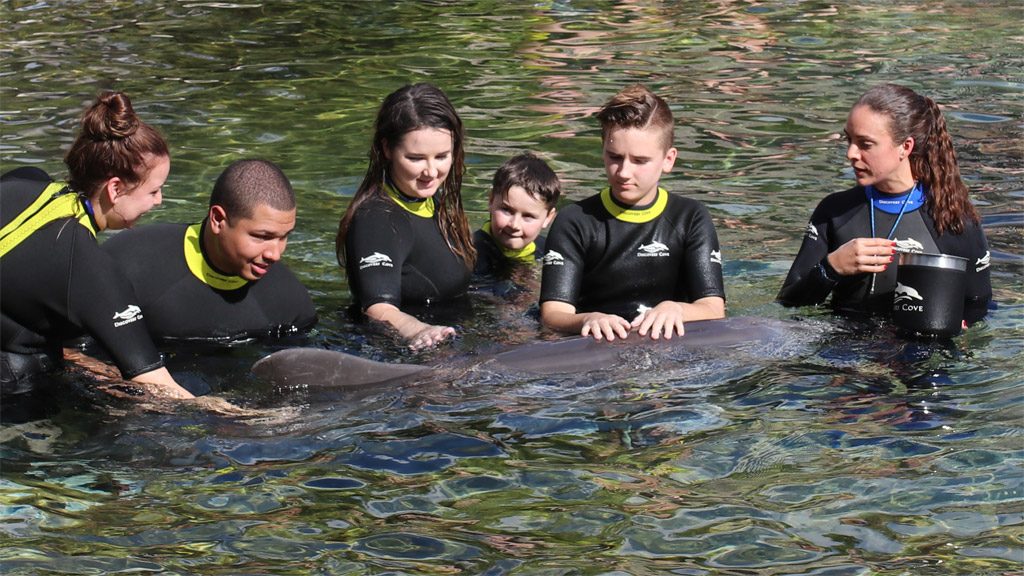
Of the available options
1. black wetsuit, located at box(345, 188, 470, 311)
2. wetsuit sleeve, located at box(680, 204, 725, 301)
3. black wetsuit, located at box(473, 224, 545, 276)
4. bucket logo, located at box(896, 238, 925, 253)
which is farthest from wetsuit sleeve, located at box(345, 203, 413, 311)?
bucket logo, located at box(896, 238, 925, 253)

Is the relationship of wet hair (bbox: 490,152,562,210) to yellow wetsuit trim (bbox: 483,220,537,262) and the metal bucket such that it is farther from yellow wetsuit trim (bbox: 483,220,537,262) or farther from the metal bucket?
the metal bucket

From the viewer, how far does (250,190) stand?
542 centimetres

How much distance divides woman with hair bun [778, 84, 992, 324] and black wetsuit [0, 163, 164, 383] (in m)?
2.98

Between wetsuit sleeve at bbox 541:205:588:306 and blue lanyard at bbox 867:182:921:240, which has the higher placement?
blue lanyard at bbox 867:182:921:240

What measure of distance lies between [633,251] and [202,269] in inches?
78.9

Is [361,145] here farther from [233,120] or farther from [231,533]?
[231,533]

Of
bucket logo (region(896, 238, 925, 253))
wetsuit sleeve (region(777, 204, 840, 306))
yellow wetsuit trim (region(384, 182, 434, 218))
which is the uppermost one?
yellow wetsuit trim (region(384, 182, 434, 218))

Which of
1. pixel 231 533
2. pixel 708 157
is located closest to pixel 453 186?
pixel 231 533

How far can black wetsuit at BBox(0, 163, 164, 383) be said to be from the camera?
197 inches

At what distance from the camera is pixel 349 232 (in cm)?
624

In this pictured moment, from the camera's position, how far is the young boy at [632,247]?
5.84m

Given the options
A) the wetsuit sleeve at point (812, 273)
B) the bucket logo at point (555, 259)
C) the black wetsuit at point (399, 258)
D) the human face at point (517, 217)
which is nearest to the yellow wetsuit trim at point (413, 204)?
the black wetsuit at point (399, 258)

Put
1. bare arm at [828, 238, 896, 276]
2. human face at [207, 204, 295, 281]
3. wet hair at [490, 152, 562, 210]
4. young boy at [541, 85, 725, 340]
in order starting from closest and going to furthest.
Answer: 1. human face at [207, 204, 295, 281]
2. bare arm at [828, 238, 896, 276]
3. young boy at [541, 85, 725, 340]
4. wet hair at [490, 152, 562, 210]

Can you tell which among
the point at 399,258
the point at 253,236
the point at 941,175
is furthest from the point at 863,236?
the point at 253,236
